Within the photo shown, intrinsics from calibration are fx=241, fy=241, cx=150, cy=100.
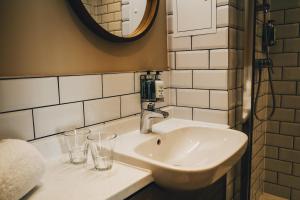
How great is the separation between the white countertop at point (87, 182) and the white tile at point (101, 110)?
0.19 metres

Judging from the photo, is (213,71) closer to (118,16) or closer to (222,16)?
(222,16)

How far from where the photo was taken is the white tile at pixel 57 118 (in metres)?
0.71

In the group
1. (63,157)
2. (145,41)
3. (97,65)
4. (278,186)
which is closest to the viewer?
(63,157)

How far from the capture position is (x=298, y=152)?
1.67 metres

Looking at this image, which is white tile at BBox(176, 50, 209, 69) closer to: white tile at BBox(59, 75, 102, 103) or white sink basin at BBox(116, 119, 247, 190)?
white sink basin at BBox(116, 119, 247, 190)

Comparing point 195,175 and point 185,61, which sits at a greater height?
point 185,61

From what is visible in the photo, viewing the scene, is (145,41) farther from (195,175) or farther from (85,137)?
(195,175)

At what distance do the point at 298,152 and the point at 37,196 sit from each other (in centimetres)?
172

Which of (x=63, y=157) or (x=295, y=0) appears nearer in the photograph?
(x=63, y=157)

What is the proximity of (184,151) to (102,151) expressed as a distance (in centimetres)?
43

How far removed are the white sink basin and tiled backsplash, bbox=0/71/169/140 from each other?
14 centimetres

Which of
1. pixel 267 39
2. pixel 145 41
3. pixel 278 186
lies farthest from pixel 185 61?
pixel 278 186

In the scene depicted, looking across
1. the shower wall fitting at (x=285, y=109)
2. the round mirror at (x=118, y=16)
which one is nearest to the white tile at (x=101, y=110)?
the round mirror at (x=118, y=16)

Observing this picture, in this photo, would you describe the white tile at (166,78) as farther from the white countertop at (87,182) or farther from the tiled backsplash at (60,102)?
the white countertop at (87,182)
